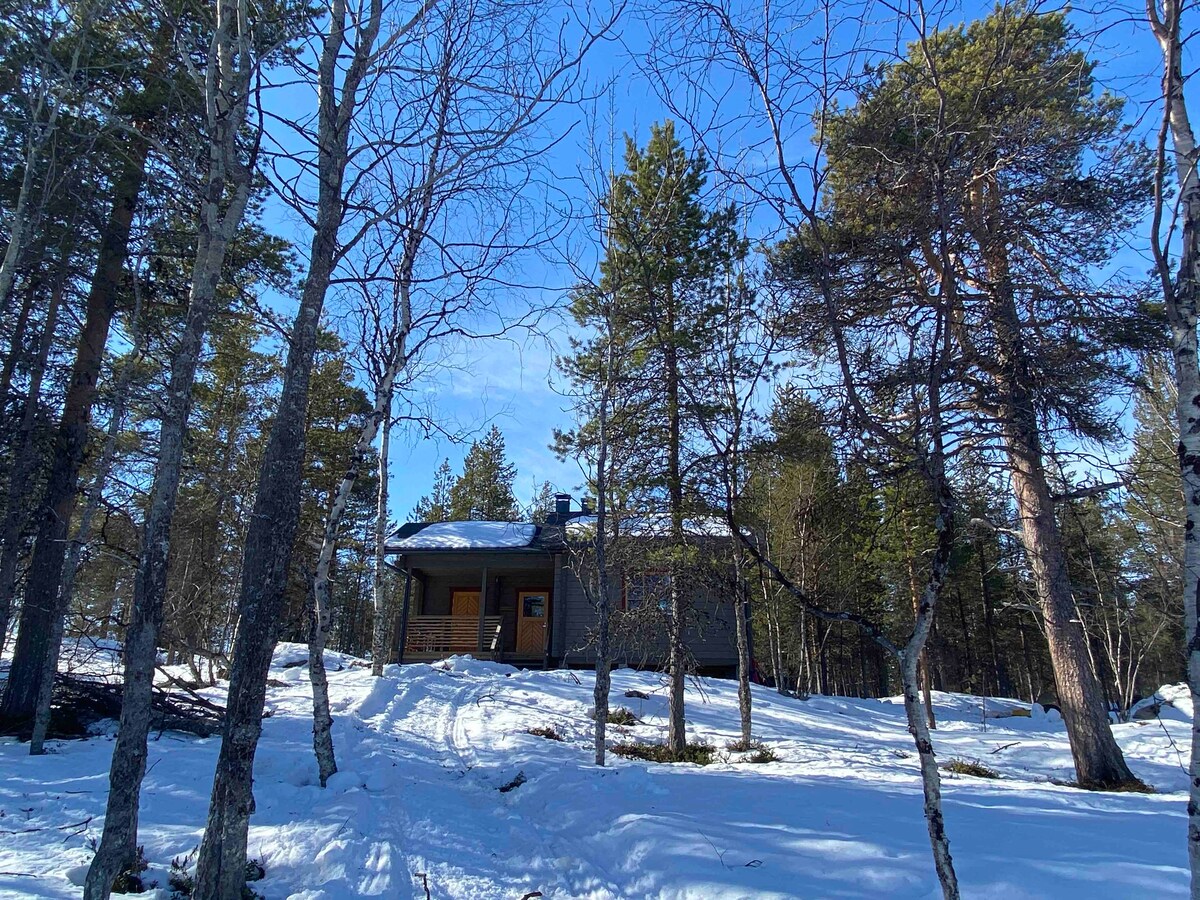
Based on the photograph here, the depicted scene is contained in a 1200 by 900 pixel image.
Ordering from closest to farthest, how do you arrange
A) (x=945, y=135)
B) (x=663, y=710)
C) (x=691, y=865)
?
1. (x=945, y=135)
2. (x=691, y=865)
3. (x=663, y=710)

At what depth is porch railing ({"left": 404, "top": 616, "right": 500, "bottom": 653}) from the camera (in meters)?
21.5

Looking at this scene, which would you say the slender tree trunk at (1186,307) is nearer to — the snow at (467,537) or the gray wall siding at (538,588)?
the gray wall siding at (538,588)

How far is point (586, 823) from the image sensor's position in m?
6.40

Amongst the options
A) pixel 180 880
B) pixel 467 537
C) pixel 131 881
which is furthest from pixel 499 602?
pixel 131 881

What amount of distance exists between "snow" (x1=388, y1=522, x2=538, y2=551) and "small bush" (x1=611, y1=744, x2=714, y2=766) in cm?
970

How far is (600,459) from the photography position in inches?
413

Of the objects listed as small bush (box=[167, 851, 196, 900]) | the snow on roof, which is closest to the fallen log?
small bush (box=[167, 851, 196, 900])

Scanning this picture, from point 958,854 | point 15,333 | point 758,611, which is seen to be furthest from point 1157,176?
point 758,611

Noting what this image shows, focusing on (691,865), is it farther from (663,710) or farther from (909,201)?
(663,710)

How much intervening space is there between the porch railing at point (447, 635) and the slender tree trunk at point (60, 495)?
12.7 meters

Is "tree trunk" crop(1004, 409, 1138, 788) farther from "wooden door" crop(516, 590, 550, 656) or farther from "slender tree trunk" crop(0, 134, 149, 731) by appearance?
"wooden door" crop(516, 590, 550, 656)

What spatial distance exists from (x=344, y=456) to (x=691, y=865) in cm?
1888

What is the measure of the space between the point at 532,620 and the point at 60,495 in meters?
15.3

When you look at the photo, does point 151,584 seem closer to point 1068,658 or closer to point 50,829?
point 50,829
